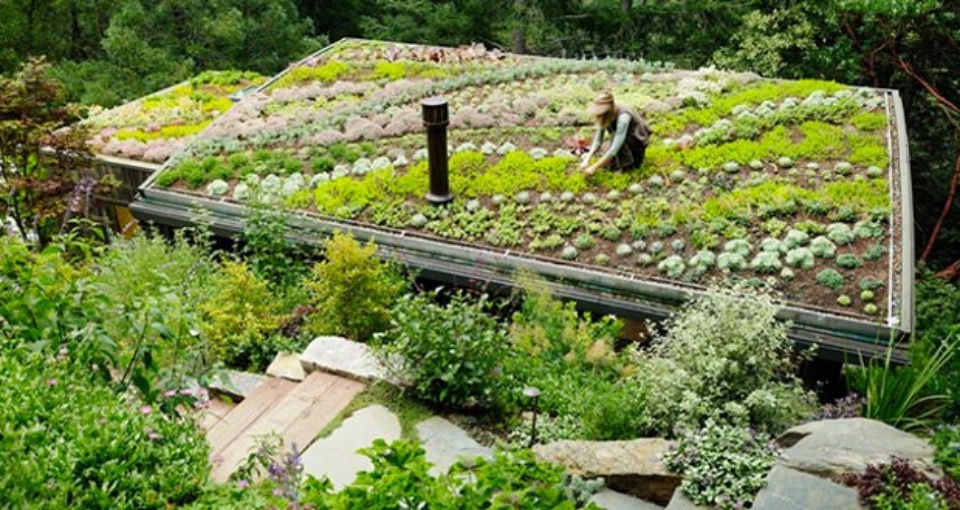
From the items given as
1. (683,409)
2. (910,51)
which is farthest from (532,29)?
(683,409)

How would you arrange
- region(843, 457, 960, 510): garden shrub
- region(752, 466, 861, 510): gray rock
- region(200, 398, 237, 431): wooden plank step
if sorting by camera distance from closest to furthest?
region(843, 457, 960, 510): garden shrub → region(752, 466, 861, 510): gray rock → region(200, 398, 237, 431): wooden plank step

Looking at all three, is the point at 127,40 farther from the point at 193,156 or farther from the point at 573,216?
the point at 573,216

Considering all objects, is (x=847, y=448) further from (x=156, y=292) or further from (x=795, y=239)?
(x=156, y=292)

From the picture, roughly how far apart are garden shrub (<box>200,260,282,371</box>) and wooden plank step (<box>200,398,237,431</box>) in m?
0.39

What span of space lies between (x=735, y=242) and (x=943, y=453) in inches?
113

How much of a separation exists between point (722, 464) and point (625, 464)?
0.43 m

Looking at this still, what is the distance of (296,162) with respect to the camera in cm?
811

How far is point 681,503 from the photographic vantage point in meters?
3.48

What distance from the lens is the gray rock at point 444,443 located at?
4.02 m

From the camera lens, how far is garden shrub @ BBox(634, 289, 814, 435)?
4.11m

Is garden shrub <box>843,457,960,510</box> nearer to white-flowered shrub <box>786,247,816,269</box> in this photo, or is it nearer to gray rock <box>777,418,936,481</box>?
gray rock <box>777,418,936,481</box>

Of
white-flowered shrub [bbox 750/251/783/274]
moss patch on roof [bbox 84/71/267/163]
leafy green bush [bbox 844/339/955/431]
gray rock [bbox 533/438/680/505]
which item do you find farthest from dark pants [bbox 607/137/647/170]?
moss patch on roof [bbox 84/71/267/163]

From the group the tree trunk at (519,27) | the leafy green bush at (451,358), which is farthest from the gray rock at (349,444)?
the tree trunk at (519,27)

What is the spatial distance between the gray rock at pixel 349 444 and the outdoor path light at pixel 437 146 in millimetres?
2792
